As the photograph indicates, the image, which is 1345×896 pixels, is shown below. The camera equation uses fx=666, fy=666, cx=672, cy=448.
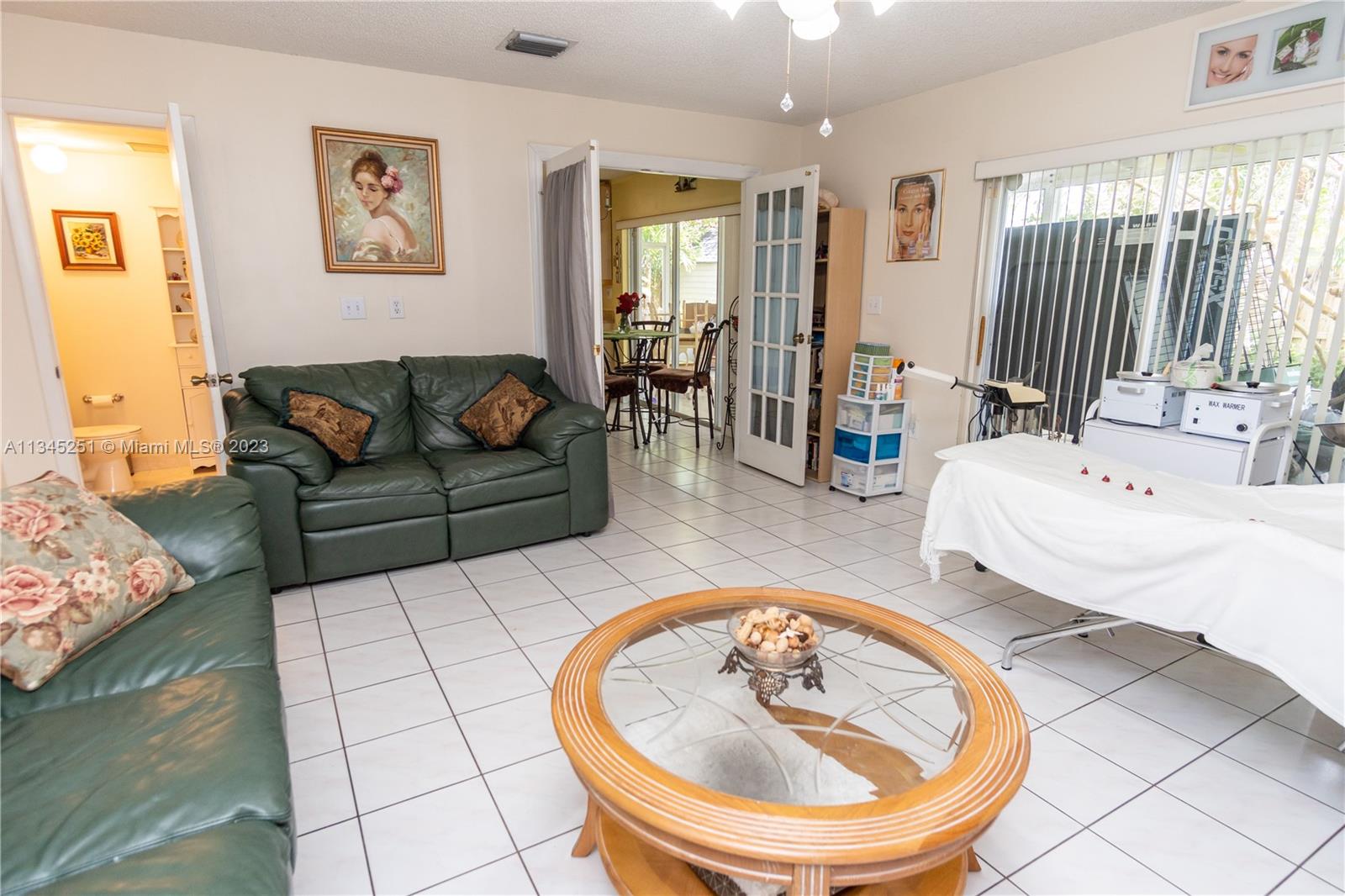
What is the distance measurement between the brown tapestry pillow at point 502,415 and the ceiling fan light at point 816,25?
230 centimetres

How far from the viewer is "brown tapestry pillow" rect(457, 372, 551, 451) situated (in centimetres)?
368

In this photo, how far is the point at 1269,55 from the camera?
2732 mm

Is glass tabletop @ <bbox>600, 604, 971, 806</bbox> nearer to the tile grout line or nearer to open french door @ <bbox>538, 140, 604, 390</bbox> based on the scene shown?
the tile grout line

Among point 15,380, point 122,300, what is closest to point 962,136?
point 15,380

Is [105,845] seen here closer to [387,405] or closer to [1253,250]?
[387,405]

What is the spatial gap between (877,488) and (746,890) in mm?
3361

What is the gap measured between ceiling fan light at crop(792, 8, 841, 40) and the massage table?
61.6 inches

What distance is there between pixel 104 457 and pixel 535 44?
366 cm

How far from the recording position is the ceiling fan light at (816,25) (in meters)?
2.05

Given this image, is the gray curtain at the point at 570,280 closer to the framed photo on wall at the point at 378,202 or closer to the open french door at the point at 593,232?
the open french door at the point at 593,232

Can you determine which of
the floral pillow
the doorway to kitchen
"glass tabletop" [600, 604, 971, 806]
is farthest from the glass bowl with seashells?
the doorway to kitchen

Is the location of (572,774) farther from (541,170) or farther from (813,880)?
(541,170)

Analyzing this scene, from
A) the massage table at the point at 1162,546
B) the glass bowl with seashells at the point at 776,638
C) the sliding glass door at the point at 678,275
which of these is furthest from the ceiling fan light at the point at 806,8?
the sliding glass door at the point at 678,275

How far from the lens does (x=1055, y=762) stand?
195cm
